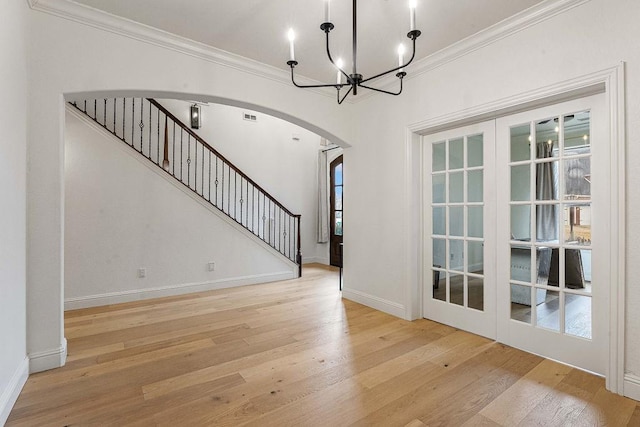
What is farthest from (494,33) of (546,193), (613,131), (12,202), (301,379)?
(12,202)

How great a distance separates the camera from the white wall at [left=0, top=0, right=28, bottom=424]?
5.67 ft

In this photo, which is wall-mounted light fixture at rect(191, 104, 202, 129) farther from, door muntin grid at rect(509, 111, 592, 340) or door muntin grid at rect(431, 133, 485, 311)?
door muntin grid at rect(509, 111, 592, 340)

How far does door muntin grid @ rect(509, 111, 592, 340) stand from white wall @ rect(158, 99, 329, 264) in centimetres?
491

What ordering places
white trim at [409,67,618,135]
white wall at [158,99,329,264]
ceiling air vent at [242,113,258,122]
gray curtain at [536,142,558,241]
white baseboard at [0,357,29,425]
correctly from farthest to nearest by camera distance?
ceiling air vent at [242,113,258,122] < white wall at [158,99,329,264] < gray curtain at [536,142,558,241] < white trim at [409,67,618,135] < white baseboard at [0,357,29,425]

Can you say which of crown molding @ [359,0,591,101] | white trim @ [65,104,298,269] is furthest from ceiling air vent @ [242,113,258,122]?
crown molding @ [359,0,591,101]

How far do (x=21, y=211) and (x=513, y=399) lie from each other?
3.51m

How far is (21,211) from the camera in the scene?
2098 mm

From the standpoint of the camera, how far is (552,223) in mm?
2451

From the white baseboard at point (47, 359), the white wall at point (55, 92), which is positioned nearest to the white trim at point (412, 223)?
the white wall at point (55, 92)

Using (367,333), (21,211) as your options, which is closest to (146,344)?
(21,211)

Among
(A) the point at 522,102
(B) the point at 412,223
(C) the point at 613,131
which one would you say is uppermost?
(A) the point at 522,102

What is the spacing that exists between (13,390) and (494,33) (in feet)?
14.3

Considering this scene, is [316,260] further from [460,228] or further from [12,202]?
[12,202]

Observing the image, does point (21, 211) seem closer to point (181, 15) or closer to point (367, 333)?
point (181, 15)
